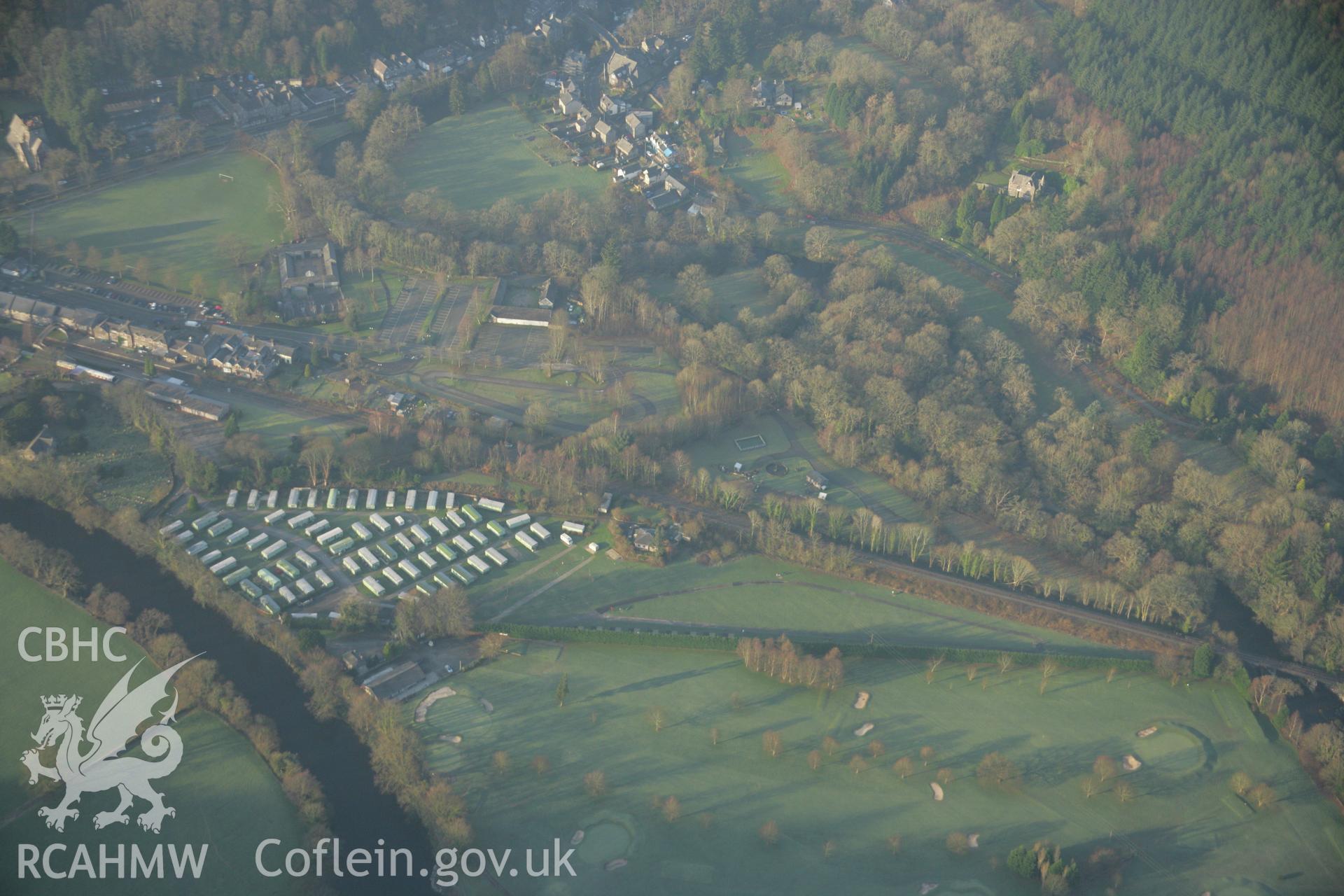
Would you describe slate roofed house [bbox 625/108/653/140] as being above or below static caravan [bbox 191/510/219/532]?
above

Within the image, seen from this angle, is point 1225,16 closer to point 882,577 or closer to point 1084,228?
point 1084,228

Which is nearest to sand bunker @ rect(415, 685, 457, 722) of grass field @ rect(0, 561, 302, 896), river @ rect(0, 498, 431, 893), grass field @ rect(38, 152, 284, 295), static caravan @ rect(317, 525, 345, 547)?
river @ rect(0, 498, 431, 893)

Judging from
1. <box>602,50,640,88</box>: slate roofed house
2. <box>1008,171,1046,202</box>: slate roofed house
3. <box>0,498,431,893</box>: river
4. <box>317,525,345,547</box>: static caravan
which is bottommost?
<box>0,498,431,893</box>: river

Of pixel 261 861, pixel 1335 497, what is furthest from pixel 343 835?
pixel 1335 497

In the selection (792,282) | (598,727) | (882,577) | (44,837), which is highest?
(792,282)

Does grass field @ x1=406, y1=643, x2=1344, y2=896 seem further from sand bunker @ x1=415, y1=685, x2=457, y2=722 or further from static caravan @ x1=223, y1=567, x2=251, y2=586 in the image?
static caravan @ x1=223, y1=567, x2=251, y2=586

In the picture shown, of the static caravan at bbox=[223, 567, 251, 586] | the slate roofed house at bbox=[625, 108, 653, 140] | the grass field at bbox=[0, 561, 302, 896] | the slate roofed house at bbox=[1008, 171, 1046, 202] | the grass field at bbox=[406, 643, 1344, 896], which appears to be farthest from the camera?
the slate roofed house at bbox=[625, 108, 653, 140]
